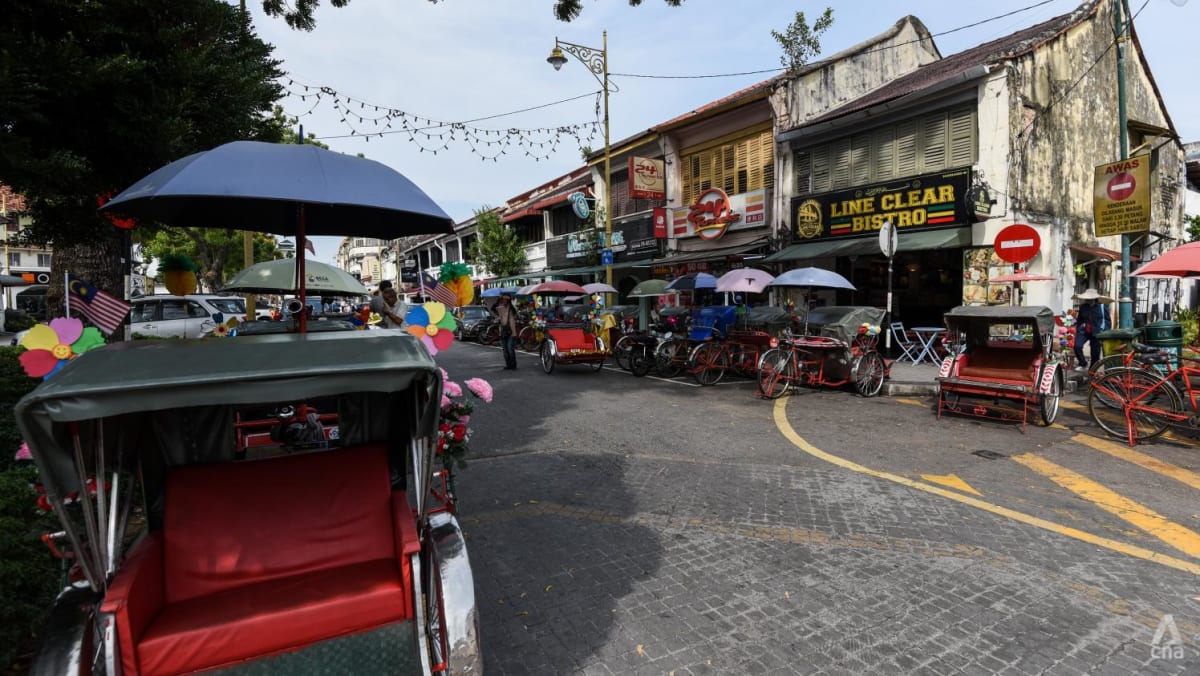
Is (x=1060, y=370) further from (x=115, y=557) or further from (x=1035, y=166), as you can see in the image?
(x=115, y=557)

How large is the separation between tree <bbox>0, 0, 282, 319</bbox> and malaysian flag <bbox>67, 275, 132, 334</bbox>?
57 centimetres

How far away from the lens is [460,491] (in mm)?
5473

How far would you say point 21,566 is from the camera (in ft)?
10.2

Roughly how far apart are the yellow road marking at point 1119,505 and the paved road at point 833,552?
3 cm

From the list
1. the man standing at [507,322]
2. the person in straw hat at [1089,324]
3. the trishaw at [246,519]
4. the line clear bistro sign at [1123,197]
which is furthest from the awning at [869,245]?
the trishaw at [246,519]

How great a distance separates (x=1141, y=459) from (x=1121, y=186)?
23.1 feet

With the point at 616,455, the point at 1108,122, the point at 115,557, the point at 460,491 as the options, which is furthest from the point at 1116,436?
the point at 1108,122

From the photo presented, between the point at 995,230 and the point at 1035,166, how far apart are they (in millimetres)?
2038

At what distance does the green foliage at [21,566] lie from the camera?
2820 millimetres

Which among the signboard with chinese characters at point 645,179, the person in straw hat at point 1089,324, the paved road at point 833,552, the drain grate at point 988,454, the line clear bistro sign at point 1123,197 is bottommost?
the paved road at point 833,552

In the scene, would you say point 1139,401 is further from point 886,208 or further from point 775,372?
point 886,208

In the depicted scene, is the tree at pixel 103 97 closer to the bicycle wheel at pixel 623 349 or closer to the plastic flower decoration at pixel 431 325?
the plastic flower decoration at pixel 431 325

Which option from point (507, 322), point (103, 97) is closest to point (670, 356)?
point (507, 322)

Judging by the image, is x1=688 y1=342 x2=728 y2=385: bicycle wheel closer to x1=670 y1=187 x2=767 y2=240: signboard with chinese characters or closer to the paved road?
the paved road
